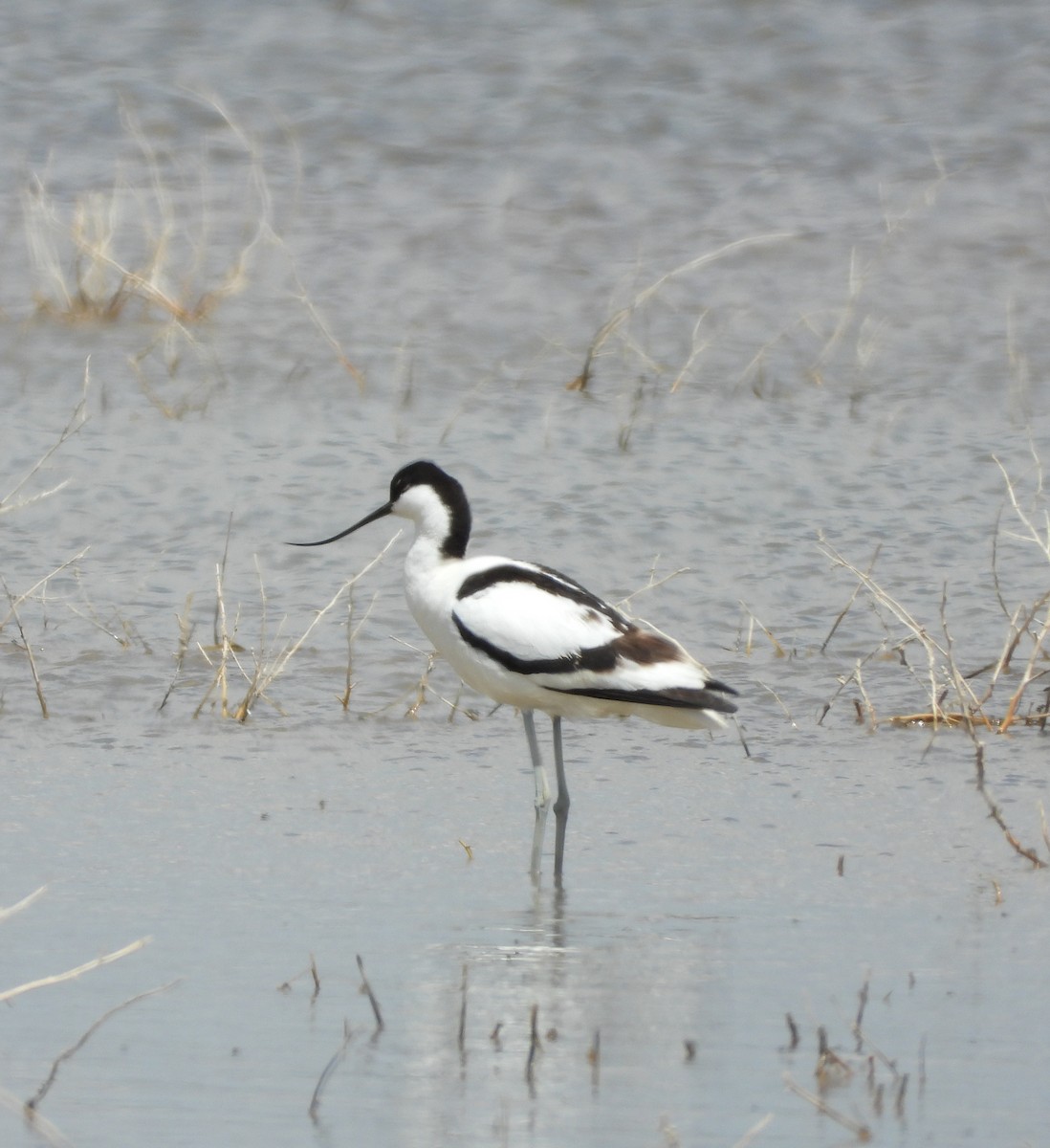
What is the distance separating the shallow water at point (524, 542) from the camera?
12.8ft

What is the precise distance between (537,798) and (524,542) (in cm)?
291

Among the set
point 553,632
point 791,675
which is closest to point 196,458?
point 791,675

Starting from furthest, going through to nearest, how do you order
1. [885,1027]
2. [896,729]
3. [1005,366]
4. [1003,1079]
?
[1005,366] → [896,729] → [885,1027] → [1003,1079]

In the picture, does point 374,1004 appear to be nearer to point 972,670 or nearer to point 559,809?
point 559,809

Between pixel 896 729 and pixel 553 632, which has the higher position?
pixel 553 632

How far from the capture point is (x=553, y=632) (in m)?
5.79

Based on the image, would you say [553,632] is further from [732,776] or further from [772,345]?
[772,345]

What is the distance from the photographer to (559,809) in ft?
17.9

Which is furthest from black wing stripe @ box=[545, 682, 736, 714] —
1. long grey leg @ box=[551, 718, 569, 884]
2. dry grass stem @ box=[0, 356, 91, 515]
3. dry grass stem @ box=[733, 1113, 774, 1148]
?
dry grass stem @ box=[733, 1113, 774, 1148]

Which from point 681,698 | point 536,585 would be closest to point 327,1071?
point 681,698

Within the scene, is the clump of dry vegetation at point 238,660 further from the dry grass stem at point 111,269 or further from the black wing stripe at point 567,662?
the dry grass stem at point 111,269

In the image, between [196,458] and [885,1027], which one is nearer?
[885,1027]

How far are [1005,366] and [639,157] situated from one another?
3.62 m

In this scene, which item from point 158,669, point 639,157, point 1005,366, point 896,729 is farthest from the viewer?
point 639,157
